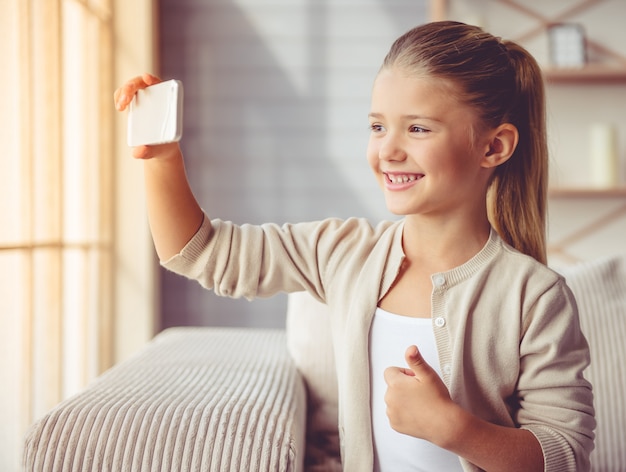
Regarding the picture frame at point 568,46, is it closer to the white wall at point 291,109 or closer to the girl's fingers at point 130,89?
the white wall at point 291,109

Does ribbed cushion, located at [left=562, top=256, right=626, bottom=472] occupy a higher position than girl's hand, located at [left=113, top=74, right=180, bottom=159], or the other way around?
girl's hand, located at [left=113, top=74, right=180, bottom=159]

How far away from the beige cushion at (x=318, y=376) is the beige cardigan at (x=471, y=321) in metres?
0.34

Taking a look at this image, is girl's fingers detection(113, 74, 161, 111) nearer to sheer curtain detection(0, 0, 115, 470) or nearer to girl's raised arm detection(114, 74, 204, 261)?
girl's raised arm detection(114, 74, 204, 261)

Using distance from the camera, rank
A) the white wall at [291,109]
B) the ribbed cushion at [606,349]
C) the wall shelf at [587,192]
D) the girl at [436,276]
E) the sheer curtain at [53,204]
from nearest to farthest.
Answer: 1. the girl at [436,276]
2. the ribbed cushion at [606,349]
3. the sheer curtain at [53,204]
4. the wall shelf at [587,192]
5. the white wall at [291,109]

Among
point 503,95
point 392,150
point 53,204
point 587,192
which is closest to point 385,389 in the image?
point 392,150

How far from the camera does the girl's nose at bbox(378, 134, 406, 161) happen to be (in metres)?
1.06

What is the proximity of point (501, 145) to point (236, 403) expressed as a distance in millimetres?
611

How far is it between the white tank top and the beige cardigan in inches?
1.1

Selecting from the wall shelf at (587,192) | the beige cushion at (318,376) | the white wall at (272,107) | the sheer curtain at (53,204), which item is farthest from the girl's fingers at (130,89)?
the wall shelf at (587,192)

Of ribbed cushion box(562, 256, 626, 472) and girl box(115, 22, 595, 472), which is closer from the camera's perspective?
girl box(115, 22, 595, 472)

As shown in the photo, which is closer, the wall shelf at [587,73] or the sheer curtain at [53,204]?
the sheer curtain at [53,204]

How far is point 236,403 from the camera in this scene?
112cm

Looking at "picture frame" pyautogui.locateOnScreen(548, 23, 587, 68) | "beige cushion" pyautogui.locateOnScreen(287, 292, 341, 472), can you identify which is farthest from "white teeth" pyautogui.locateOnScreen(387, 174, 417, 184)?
"picture frame" pyautogui.locateOnScreen(548, 23, 587, 68)

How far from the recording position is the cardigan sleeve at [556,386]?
1.04 m
